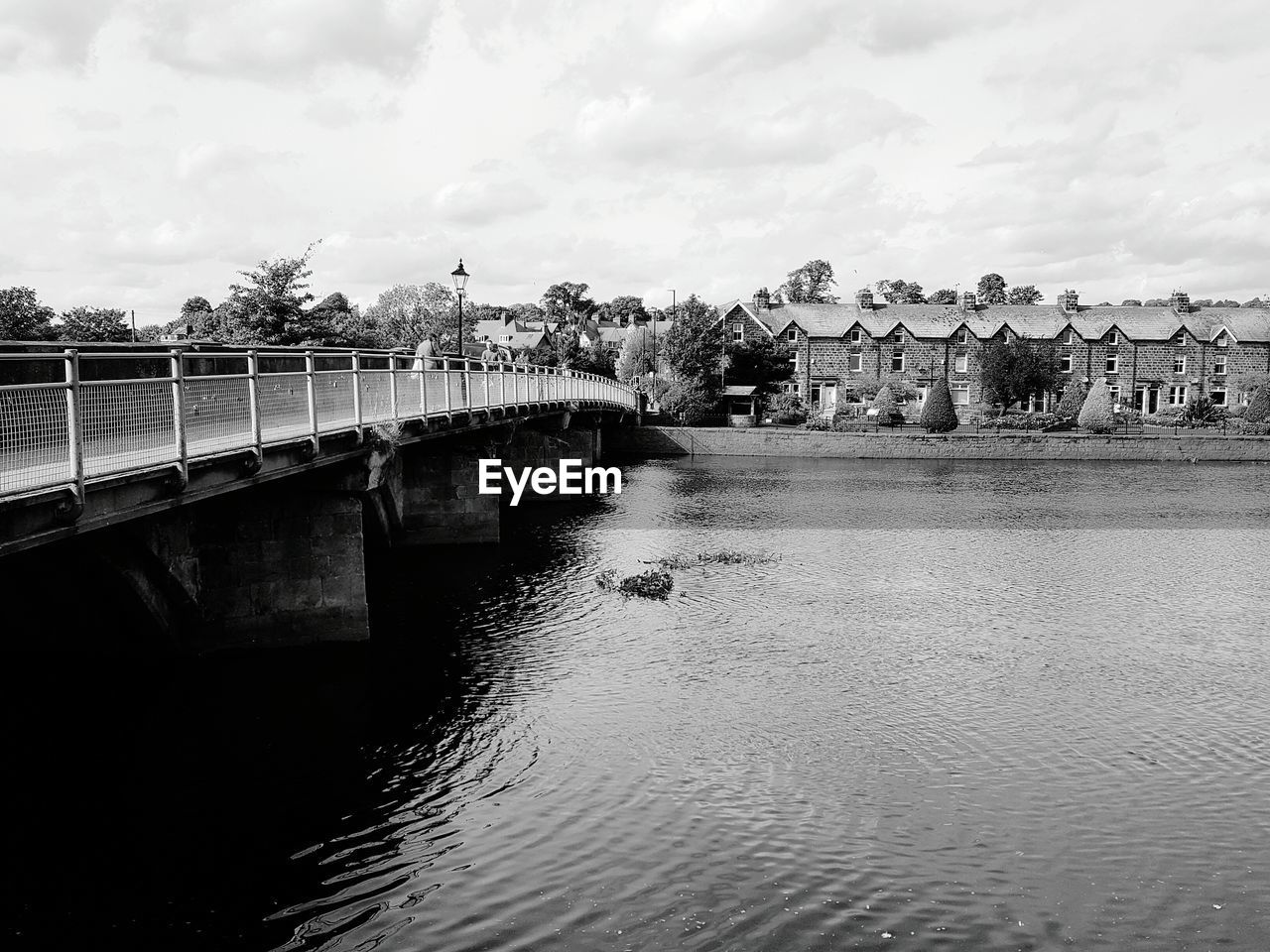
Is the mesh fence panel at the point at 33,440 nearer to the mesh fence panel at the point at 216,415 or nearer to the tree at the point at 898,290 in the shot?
the mesh fence panel at the point at 216,415

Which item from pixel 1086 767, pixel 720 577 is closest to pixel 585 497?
pixel 720 577

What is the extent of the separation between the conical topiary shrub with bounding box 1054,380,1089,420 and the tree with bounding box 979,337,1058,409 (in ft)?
7.99

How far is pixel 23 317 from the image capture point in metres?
43.3

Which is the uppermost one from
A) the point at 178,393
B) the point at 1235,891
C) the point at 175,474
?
the point at 178,393

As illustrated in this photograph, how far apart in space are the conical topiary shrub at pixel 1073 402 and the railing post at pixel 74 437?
68.0 m

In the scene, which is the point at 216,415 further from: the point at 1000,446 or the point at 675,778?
the point at 1000,446

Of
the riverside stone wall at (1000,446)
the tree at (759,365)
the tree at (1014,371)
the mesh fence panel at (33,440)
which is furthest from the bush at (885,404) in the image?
the mesh fence panel at (33,440)

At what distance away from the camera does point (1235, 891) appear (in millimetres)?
10219

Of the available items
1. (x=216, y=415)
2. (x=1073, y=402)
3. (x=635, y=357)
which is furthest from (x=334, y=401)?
(x=635, y=357)

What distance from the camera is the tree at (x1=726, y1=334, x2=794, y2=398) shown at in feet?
250

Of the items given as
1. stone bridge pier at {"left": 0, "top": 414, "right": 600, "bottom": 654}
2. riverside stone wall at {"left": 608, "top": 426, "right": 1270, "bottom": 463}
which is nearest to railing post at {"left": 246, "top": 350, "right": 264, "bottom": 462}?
stone bridge pier at {"left": 0, "top": 414, "right": 600, "bottom": 654}

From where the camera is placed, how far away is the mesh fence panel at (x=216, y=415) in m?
12.1

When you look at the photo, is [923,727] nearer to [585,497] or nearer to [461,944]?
[461,944]

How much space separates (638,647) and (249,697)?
6.77 meters
